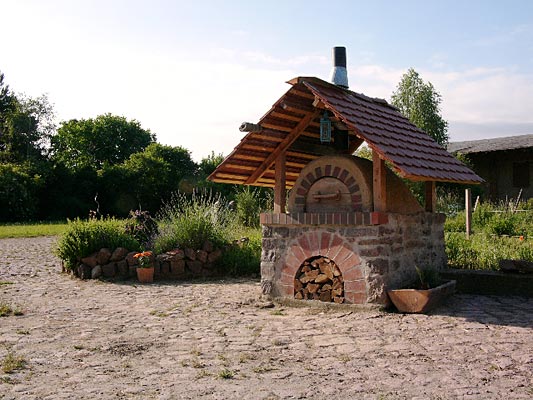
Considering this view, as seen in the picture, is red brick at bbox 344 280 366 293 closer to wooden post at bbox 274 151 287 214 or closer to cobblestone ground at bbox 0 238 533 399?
cobblestone ground at bbox 0 238 533 399

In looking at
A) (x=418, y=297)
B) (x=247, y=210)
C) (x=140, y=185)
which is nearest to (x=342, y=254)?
(x=418, y=297)

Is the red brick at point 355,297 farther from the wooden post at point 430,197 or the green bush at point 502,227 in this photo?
the green bush at point 502,227

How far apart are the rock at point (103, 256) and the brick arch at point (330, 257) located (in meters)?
4.29

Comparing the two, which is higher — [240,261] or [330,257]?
[330,257]

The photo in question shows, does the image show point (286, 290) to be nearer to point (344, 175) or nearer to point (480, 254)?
point (344, 175)

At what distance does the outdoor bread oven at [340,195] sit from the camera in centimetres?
711

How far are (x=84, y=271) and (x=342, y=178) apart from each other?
18.3 ft

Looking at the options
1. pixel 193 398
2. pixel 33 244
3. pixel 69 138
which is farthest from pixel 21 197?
pixel 193 398

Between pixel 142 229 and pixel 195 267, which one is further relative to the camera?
pixel 142 229

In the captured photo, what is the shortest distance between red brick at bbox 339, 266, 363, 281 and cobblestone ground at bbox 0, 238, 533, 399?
0.43 m

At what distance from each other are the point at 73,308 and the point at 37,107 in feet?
131

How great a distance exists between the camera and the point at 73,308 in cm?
772

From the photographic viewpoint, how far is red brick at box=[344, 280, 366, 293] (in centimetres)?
713

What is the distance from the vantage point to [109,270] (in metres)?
10.6
